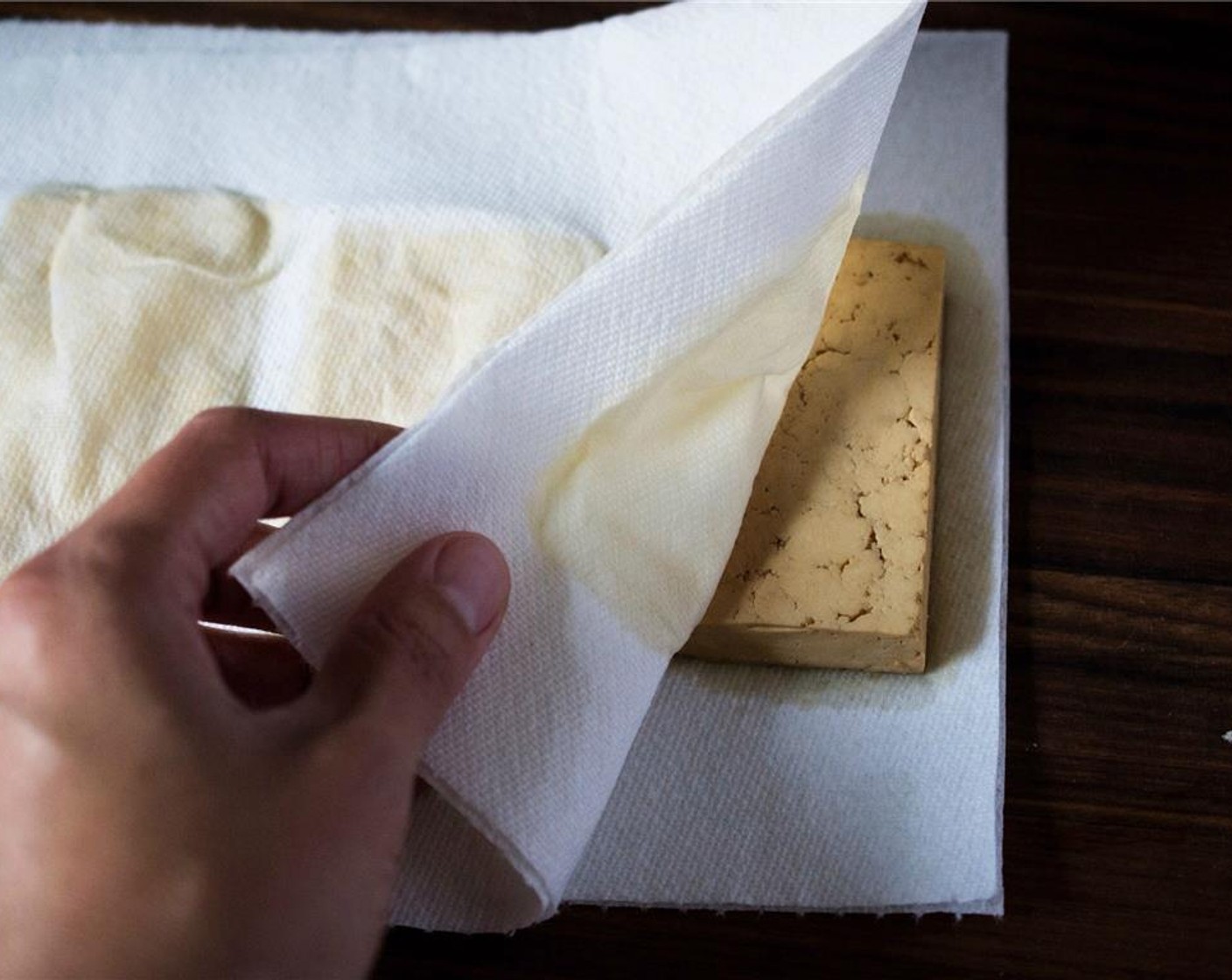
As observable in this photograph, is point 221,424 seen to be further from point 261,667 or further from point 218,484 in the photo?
point 261,667

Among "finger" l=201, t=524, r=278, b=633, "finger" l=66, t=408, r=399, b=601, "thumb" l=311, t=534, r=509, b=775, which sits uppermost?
"finger" l=66, t=408, r=399, b=601

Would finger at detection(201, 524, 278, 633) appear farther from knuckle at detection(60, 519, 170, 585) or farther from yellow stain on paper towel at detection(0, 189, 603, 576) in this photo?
yellow stain on paper towel at detection(0, 189, 603, 576)

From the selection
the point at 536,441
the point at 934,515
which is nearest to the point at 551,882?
the point at 536,441

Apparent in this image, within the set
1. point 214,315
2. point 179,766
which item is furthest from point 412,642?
point 214,315

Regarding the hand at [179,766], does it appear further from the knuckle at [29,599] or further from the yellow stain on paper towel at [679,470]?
the yellow stain on paper towel at [679,470]

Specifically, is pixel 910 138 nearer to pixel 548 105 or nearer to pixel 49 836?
pixel 548 105

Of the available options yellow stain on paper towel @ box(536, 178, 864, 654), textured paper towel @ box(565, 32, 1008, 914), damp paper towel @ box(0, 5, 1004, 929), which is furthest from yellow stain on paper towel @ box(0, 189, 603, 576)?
textured paper towel @ box(565, 32, 1008, 914)
